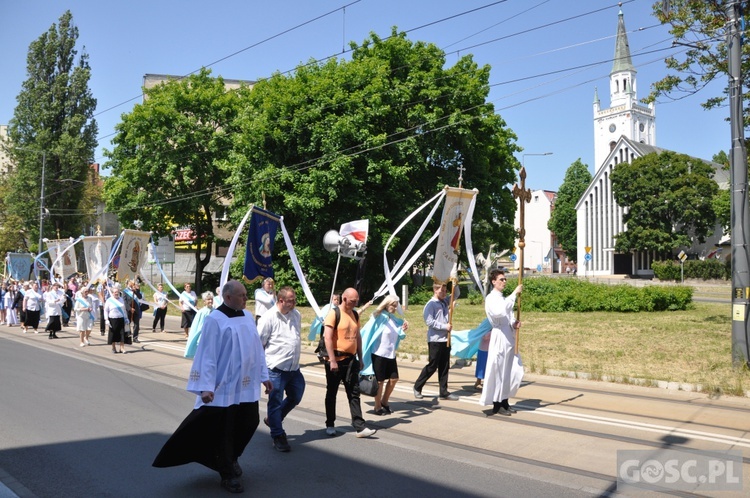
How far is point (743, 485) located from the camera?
19.3ft

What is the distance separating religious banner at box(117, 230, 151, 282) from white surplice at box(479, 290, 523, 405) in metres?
14.1

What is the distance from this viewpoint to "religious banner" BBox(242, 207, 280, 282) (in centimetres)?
1289

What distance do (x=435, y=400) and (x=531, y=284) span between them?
18.1 m

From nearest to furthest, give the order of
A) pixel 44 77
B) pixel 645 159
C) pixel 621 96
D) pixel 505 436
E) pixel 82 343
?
pixel 505 436
pixel 82 343
pixel 44 77
pixel 645 159
pixel 621 96

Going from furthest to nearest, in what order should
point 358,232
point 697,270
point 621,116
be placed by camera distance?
1. point 621,116
2. point 697,270
3. point 358,232

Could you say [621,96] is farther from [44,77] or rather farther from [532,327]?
[532,327]

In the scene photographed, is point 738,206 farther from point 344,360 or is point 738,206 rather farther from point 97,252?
point 97,252

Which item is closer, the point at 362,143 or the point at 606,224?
the point at 362,143

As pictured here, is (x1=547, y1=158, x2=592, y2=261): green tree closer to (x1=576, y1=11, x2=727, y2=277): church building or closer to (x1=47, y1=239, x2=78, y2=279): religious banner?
(x1=576, y1=11, x2=727, y2=277): church building

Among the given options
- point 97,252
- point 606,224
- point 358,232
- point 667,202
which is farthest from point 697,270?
point 358,232

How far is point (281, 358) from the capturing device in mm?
7281

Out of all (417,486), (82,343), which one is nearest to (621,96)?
(82,343)

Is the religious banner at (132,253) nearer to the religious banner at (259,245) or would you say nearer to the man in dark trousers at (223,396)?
the religious banner at (259,245)

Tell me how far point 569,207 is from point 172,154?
62940 mm
